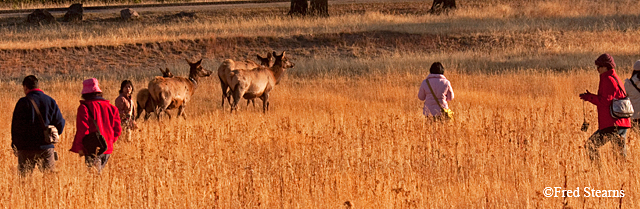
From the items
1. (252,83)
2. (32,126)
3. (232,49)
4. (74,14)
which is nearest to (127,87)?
(32,126)

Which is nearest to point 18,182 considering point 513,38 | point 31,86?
point 31,86

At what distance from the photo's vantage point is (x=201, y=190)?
9.97m

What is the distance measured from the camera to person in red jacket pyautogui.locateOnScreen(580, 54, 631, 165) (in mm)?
10375

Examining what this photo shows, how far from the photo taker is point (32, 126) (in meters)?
9.95

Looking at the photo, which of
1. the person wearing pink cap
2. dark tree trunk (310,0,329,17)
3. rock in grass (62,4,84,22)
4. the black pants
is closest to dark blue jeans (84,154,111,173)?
the black pants

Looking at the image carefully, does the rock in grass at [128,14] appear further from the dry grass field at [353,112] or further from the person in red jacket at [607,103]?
the person in red jacket at [607,103]

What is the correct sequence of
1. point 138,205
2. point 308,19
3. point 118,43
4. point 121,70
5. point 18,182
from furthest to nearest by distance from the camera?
point 308,19, point 118,43, point 121,70, point 18,182, point 138,205

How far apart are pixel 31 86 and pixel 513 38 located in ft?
79.6

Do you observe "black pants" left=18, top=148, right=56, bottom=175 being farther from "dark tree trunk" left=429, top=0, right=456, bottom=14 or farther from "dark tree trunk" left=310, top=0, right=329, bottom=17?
"dark tree trunk" left=429, top=0, right=456, bottom=14

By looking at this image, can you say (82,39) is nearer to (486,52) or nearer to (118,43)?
(118,43)

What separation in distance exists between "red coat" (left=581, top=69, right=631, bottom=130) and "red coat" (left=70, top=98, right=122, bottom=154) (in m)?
5.81

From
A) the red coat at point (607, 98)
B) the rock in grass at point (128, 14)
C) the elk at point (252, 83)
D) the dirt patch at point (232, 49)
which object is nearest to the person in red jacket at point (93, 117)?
the red coat at point (607, 98)

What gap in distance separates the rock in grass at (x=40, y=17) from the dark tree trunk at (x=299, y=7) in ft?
35.9

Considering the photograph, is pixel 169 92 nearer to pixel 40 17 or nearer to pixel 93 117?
pixel 93 117
